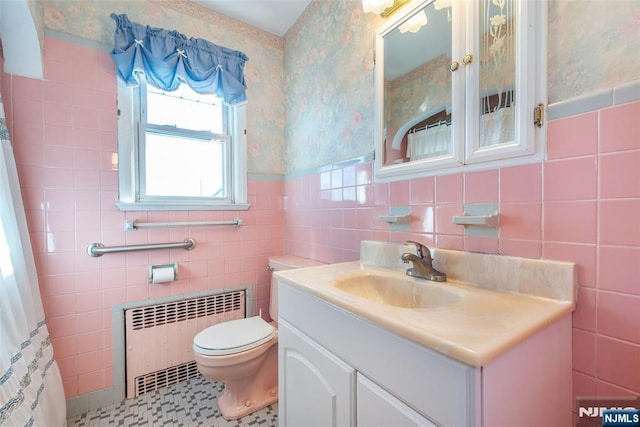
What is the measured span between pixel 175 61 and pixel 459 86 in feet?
5.35

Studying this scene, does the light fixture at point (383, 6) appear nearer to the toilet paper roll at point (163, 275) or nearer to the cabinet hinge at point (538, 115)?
the cabinet hinge at point (538, 115)

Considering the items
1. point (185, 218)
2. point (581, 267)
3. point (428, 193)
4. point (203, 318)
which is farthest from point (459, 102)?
point (203, 318)

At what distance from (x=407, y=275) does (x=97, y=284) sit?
167cm

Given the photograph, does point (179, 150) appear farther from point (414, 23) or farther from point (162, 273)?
point (414, 23)

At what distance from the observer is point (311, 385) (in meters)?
0.87

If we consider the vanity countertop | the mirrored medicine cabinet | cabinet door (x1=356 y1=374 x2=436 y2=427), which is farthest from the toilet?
the mirrored medicine cabinet

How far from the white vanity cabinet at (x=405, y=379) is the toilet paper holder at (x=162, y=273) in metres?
1.04

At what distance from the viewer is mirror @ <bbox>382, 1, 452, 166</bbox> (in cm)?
101

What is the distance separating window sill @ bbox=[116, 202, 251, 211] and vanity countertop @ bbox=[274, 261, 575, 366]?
116 centimetres

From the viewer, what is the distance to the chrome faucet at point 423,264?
0.94 metres

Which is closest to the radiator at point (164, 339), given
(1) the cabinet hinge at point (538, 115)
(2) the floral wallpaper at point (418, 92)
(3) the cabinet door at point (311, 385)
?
(3) the cabinet door at point (311, 385)

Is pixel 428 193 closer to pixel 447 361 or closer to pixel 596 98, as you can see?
pixel 596 98

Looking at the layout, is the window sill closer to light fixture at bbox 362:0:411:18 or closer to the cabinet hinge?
light fixture at bbox 362:0:411:18

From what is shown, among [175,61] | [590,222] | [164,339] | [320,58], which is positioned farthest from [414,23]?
[164,339]
